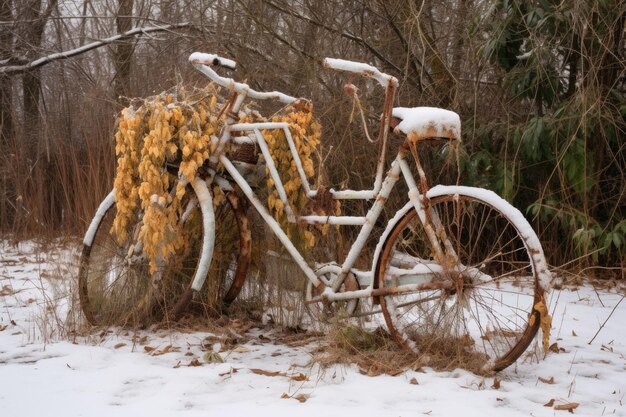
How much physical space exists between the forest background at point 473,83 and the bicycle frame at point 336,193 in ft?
3.26


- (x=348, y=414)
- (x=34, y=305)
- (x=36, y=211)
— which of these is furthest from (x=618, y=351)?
(x=36, y=211)

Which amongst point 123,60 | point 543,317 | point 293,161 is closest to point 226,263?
point 293,161

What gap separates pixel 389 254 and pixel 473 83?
2.92 meters

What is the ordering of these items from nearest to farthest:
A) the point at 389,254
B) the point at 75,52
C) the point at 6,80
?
the point at 389,254 → the point at 75,52 → the point at 6,80

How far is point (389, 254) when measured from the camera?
3.19 meters

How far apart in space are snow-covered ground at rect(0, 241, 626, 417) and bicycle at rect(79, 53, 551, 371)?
0.20 m

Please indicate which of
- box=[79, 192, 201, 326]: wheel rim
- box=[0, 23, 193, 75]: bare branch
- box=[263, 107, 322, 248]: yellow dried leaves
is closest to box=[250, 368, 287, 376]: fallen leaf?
box=[263, 107, 322, 248]: yellow dried leaves

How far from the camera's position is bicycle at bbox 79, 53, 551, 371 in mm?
2969

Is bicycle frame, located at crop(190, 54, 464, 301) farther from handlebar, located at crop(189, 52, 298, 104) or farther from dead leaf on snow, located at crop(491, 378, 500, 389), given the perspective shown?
dead leaf on snow, located at crop(491, 378, 500, 389)

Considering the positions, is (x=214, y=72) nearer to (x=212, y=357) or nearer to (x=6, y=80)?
(x=212, y=357)

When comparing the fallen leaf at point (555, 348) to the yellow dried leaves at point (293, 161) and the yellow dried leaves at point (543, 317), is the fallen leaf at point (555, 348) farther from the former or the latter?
the yellow dried leaves at point (293, 161)

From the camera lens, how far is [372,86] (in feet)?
18.9

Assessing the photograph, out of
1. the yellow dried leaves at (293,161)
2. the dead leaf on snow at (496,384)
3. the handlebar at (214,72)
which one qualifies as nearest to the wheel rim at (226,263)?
the yellow dried leaves at (293,161)

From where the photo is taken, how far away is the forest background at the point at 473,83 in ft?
16.1
